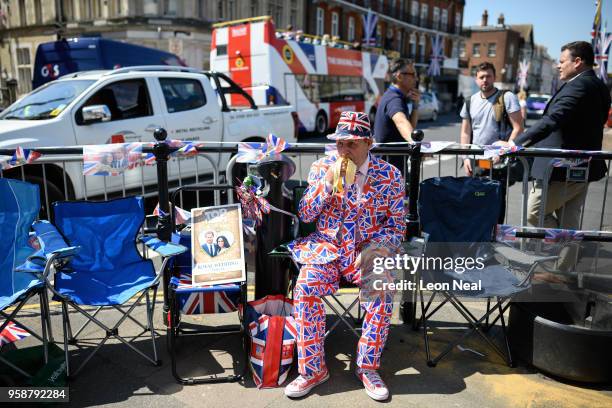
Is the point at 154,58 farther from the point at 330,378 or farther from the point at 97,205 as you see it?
the point at 330,378

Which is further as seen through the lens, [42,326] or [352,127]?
[352,127]

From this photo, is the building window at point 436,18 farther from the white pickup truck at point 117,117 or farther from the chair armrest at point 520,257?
the chair armrest at point 520,257

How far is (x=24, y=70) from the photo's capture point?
3350 centimetres

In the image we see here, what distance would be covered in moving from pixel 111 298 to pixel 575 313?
3.12 m

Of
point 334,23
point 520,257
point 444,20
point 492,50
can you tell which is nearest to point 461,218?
point 520,257

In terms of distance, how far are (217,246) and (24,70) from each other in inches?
1451

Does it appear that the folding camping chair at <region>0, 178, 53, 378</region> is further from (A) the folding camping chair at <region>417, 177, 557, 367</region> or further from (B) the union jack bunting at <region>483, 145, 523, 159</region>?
(B) the union jack bunting at <region>483, 145, 523, 159</region>

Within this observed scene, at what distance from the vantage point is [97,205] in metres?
3.52

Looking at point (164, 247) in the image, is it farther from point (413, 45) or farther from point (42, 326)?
point (413, 45)

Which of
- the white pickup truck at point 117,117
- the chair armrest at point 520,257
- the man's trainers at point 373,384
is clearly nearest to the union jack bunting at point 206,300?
the man's trainers at point 373,384

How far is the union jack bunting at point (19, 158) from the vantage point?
12.2 feet

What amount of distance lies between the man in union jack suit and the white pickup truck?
217 centimetres

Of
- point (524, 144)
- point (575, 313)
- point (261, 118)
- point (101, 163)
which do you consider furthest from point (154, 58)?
point (575, 313)

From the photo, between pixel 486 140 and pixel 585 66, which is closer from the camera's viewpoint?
pixel 585 66
